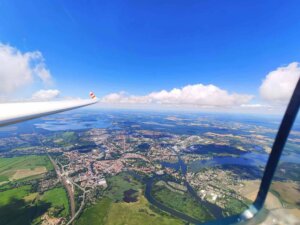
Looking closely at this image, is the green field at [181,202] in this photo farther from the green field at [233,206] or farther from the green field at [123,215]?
the green field at [233,206]

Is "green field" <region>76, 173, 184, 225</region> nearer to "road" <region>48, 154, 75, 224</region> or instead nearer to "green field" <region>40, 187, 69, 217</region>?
"road" <region>48, 154, 75, 224</region>

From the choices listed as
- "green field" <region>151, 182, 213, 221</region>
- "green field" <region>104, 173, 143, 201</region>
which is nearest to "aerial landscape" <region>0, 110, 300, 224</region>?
"green field" <region>151, 182, 213, 221</region>

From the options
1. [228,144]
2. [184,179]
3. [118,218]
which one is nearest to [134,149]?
[184,179]

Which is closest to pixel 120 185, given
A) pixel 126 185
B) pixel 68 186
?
pixel 126 185

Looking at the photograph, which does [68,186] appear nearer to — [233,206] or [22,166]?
[22,166]

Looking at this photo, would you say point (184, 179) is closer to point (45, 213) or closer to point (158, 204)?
point (158, 204)

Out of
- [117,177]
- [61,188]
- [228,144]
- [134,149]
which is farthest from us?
[228,144]
